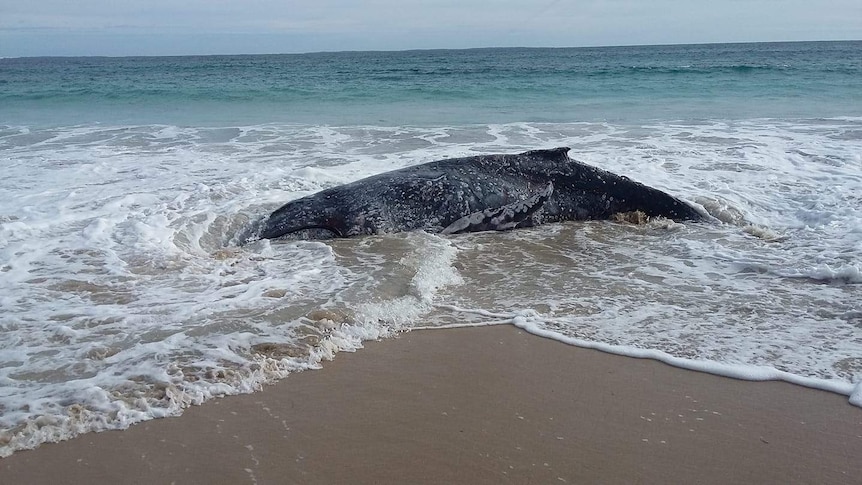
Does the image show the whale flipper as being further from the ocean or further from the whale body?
the ocean

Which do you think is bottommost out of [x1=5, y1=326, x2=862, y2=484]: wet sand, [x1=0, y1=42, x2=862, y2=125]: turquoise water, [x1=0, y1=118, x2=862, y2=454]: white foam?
[x1=5, y1=326, x2=862, y2=484]: wet sand

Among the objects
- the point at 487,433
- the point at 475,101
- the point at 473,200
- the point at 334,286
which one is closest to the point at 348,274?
the point at 334,286

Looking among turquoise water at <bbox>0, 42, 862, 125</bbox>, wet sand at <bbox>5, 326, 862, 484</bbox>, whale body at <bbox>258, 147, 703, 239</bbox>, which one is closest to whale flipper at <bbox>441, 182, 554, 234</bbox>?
whale body at <bbox>258, 147, 703, 239</bbox>

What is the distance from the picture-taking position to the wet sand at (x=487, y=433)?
108 inches

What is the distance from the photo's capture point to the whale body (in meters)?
6.24

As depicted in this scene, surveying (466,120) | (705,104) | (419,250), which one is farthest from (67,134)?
(705,104)

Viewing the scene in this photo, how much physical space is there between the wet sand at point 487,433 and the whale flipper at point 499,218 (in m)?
2.75

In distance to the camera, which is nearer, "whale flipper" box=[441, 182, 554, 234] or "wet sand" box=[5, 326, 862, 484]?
"wet sand" box=[5, 326, 862, 484]

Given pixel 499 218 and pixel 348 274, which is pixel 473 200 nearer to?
pixel 499 218

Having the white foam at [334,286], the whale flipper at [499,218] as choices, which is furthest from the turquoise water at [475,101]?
the whale flipper at [499,218]

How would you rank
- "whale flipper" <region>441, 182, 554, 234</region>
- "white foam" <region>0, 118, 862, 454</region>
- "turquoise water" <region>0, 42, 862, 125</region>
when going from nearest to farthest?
"white foam" <region>0, 118, 862, 454</region>
"whale flipper" <region>441, 182, 554, 234</region>
"turquoise water" <region>0, 42, 862, 125</region>

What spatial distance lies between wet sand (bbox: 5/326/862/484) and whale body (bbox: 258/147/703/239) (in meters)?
2.65

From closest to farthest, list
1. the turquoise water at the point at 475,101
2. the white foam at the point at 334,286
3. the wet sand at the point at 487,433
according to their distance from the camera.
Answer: the wet sand at the point at 487,433 < the white foam at the point at 334,286 < the turquoise water at the point at 475,101

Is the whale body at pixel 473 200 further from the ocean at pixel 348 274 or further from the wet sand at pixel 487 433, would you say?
the wet sand at pixel 487 433
